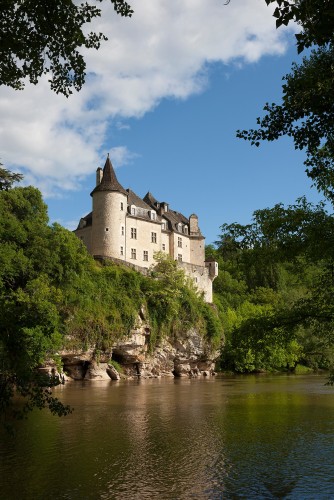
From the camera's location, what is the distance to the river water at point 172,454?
10.9 metres

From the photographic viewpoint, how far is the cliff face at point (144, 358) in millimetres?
43625

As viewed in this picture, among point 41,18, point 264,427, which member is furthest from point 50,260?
point 41,18

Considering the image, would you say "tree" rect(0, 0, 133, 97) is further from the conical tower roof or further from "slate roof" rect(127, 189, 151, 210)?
"slate roof" rect(127, 189, 151, 210)

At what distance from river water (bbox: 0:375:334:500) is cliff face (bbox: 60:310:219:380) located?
20274mm

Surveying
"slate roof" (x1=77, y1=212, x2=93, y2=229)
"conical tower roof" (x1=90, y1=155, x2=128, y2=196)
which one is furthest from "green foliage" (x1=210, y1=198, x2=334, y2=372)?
"slate roof" (x1=77, y1=212, x2=93, y2=229)

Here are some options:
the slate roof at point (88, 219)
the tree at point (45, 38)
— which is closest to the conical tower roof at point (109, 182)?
the slate roof at point (88, 219)

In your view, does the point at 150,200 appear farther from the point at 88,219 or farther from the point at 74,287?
the point at 74,287

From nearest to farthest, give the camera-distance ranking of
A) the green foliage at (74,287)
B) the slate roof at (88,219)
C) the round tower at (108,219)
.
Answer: the green foliage at (74,287)
the round tower at (108,219)
the slate roof at (88,219)

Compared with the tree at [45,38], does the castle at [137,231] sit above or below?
above

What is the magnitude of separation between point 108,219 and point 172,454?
4429 centimetres

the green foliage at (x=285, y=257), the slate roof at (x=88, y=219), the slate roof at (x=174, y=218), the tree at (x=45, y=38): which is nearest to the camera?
the tree at (x=45, y=38)

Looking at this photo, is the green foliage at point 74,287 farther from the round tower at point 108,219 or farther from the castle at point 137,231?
the round tower at point 108,219

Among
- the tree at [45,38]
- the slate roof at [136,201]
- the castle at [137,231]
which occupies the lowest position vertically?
the tree at [45,38]

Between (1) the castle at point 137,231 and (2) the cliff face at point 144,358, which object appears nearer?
(2) the cliff face at point 144,358
